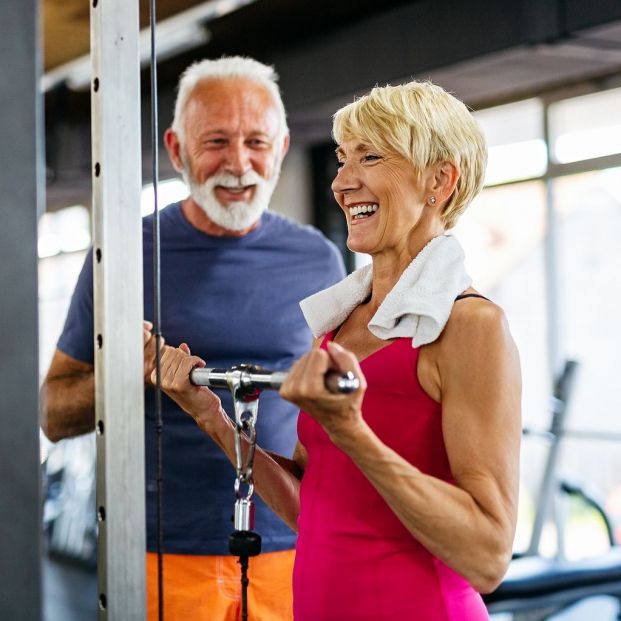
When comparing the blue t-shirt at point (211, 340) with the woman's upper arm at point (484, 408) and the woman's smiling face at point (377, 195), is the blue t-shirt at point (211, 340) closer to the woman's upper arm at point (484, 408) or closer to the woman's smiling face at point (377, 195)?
the woman's smiling face at point (377, 195)

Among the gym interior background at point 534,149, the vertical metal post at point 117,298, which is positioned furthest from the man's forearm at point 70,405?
the gym interior background at point 534,149

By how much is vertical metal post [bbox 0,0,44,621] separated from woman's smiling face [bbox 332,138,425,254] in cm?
50

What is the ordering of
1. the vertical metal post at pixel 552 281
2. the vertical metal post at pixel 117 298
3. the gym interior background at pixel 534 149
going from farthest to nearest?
the vertical metal post at pixel 552 281 → the gym interior background at pixel 534 149 → the vertical metal post at pixel 117 298

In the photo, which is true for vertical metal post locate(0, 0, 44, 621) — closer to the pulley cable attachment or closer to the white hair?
the pulley cable attachment

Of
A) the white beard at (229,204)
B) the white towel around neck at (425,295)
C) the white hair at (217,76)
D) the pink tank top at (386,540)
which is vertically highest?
the white hair at (217,76)

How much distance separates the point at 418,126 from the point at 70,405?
30.1 inches

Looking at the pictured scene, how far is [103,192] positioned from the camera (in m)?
0.90

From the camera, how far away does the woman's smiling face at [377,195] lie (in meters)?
1.20

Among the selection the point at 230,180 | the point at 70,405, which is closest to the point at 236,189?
the point at 230,180

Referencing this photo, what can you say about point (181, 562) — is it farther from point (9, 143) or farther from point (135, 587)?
point (9, 143)

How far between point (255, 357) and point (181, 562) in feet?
1.22

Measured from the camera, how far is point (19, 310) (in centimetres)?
79

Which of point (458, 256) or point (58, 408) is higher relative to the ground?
point (458, 256)

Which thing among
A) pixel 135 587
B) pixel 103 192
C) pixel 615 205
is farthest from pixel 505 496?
pixel 615 205
